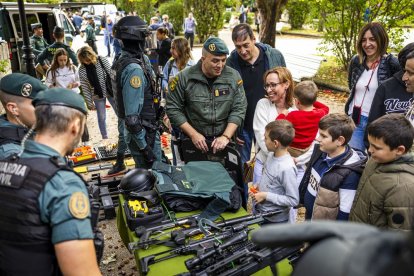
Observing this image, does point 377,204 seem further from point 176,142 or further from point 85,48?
point 85,48

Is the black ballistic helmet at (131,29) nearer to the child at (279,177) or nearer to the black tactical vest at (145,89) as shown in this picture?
the black tactical vest at (145,89)

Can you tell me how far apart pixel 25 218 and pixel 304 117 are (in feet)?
8.92

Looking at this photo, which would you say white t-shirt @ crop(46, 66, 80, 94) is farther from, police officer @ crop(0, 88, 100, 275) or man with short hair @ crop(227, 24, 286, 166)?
police officer @ crop(0, 88, 100, 275)

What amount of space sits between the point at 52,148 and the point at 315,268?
4.41 feet

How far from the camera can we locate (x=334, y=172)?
8.65ft

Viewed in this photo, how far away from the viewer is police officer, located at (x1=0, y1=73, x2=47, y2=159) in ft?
8.39

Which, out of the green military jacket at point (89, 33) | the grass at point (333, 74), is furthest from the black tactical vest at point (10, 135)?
the green military jacket at point (89, 33)

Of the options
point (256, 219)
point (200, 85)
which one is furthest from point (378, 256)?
point (200, 85)

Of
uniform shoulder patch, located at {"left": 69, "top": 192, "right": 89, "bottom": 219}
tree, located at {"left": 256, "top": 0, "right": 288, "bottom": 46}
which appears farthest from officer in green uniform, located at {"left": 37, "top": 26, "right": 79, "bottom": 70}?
uniform shoulder patch, located at {"left": 69, "top": 192, "right": 89, "bottom": 219}

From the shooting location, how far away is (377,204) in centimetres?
230

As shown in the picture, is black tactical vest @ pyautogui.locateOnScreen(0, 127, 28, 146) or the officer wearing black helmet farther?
the officer wearing black helmet

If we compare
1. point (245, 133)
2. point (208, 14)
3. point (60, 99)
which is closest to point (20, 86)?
point (60, 99)

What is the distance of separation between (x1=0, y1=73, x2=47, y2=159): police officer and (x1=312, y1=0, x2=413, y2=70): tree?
879cm

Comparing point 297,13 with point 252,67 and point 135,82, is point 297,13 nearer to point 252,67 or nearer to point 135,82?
point 252,67
